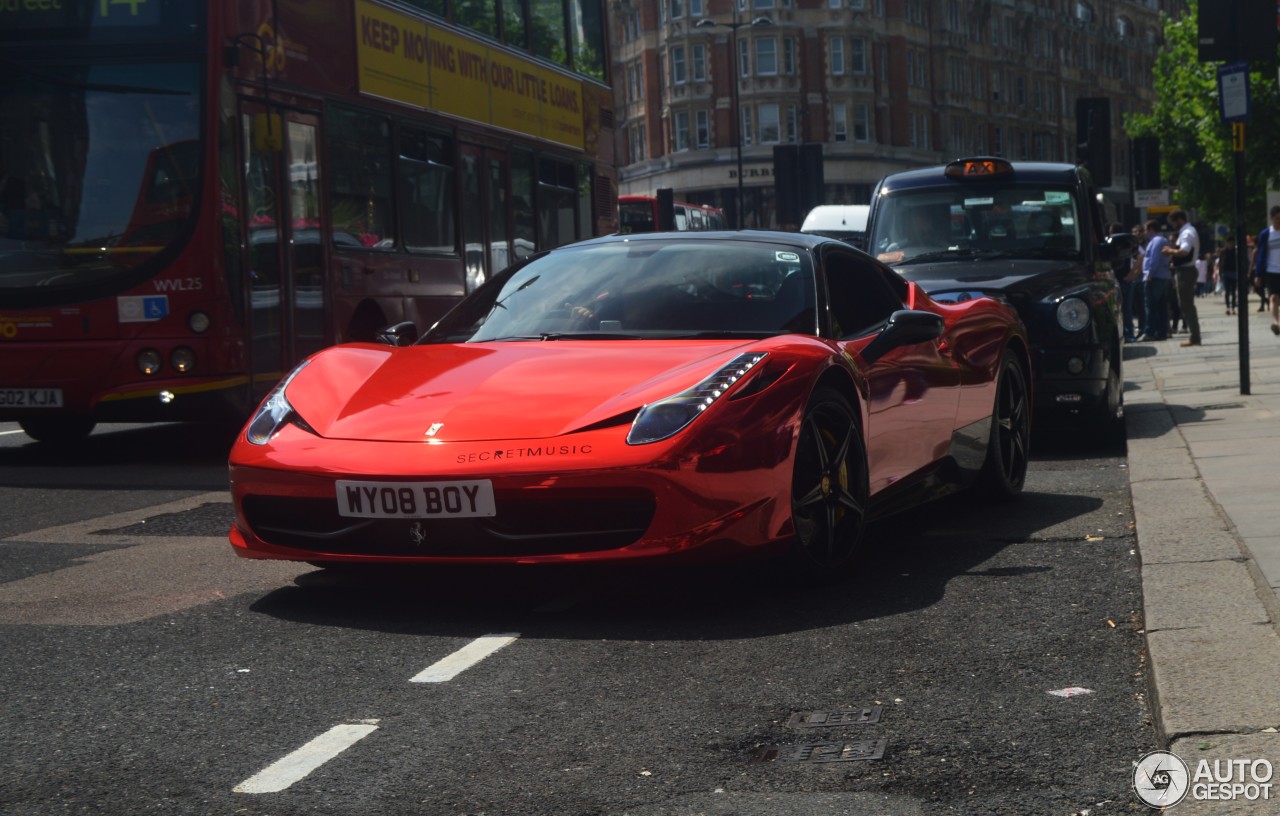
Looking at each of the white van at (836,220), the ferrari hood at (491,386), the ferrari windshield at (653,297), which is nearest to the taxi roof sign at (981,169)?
the ferrari windshield at (653,297)

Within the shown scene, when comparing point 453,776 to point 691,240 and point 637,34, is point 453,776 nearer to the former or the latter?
point 691,240

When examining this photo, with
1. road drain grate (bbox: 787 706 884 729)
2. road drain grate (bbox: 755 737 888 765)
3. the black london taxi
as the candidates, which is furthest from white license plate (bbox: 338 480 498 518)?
the black london taxi

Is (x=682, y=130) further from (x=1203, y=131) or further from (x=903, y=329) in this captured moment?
(x=903, y=329)

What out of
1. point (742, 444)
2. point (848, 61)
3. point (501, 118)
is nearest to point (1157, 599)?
point (742, 444)

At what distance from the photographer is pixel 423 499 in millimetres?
5480

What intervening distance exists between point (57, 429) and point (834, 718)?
402 inches

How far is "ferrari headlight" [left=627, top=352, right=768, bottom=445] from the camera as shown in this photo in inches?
217

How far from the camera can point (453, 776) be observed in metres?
3.85

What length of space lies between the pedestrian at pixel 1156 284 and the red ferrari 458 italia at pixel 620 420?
1844 cm

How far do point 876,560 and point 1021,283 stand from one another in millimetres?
4533

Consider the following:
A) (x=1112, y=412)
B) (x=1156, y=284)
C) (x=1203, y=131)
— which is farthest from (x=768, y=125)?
(x=1112, y=412)

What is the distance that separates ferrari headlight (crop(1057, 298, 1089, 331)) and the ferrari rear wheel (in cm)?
470

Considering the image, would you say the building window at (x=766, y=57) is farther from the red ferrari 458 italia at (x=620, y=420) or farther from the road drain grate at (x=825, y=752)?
the road drain grate at (x=825, y=752)

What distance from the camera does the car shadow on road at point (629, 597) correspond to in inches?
217
